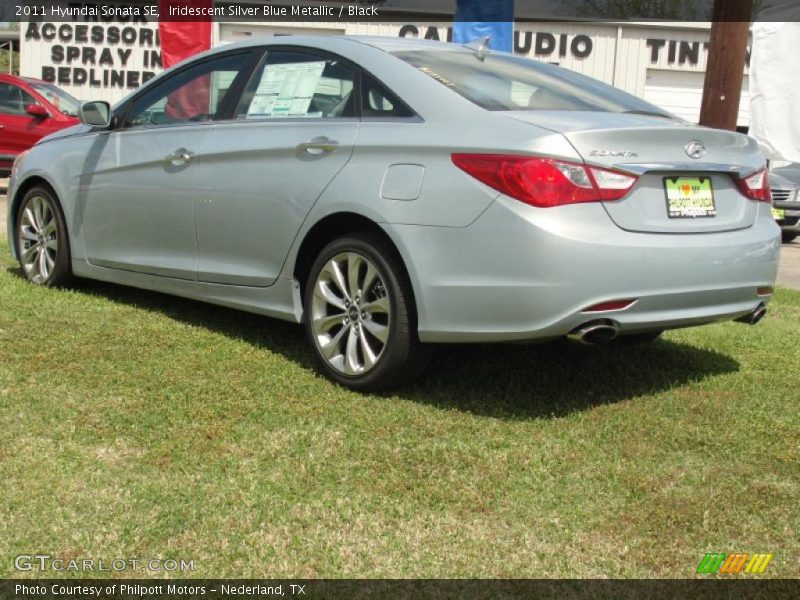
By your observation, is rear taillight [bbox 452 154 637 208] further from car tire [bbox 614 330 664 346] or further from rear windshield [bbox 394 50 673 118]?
car tire [bbox 614 330 664 346]

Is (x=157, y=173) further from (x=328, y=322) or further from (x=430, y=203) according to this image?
(x=430, y=203)

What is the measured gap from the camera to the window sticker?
4.88m

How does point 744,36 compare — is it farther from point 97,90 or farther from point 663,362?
point 97,90

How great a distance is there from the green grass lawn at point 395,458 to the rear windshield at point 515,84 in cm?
118

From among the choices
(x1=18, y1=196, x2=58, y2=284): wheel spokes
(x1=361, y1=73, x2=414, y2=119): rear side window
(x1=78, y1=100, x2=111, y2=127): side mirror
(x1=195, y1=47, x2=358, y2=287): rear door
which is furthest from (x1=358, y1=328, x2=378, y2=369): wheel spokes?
(x1=18, y1=196, x2=58, y2=284): wheel spokes

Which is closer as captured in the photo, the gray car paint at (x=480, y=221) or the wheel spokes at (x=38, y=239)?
the gray car paint at (x=480, y=221)

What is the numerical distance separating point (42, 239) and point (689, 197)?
421 centimetres

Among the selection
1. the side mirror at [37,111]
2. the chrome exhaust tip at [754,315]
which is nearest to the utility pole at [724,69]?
the chrome exhaust tip at [754,315]

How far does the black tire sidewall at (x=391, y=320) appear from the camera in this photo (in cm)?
419

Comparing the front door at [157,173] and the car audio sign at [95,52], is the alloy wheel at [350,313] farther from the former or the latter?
the car audio sign at [95,52]

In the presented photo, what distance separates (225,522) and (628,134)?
2.12 m

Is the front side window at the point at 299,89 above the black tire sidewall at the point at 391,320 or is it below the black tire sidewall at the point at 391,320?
above

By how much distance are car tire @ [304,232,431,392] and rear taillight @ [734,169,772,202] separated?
4.95 ft

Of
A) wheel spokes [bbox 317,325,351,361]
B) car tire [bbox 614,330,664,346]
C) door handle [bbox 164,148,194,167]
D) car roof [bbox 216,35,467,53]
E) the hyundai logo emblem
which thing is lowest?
car tire [bbox 614,330,664,346]
